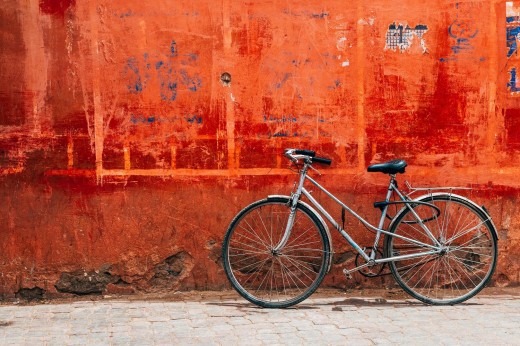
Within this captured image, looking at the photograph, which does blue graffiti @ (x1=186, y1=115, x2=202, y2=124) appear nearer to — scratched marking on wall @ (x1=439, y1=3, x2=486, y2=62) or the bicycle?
the bicycle

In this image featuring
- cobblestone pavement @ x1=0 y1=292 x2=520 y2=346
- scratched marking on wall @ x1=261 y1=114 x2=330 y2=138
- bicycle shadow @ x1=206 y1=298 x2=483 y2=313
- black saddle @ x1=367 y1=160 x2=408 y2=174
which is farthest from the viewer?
scratched marking on wall @ x1=261 y1=114 x2=330 y2=138

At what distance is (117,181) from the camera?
6.21 m

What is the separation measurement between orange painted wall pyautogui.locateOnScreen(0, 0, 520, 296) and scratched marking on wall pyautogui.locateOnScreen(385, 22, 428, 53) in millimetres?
12

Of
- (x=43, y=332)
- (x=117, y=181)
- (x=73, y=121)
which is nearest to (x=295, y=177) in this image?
(x=117, y=181)

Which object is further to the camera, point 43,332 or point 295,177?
point 295,177

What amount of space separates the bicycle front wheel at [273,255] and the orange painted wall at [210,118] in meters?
0.19

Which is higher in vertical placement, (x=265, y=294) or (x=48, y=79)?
(x=48, y=79)

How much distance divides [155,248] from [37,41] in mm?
1947

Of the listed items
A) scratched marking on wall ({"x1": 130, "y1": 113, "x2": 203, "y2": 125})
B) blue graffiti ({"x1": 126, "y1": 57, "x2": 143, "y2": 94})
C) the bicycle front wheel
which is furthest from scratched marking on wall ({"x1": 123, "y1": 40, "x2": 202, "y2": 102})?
the bicycle front wheel

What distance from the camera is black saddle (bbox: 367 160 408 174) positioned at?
19.8 feet

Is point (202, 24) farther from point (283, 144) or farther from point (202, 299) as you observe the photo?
point (202, 299)

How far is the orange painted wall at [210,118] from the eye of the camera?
20.1 ft

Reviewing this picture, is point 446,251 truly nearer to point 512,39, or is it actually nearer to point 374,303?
point 374,303

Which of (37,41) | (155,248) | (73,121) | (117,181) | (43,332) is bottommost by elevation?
(43,332)
